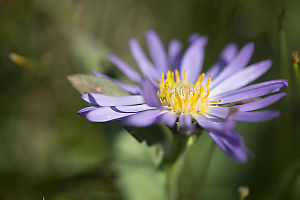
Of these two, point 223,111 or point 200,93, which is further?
point 200,93

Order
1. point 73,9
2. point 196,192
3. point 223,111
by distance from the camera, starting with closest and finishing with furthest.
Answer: point 223,111 < point 196,192 < point 73,9

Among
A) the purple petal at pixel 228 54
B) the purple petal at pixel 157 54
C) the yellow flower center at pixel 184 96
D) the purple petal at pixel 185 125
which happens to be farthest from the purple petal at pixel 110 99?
the purple petal at pixel 228 54

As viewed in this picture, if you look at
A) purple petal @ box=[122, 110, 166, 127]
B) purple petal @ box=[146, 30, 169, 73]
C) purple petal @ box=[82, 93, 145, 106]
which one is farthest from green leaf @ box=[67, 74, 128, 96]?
purple petal @ box=[146, 30, 169, 73]

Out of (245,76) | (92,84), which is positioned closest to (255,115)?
(245,76)

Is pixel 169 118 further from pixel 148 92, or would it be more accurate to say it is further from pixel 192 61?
pixel 192 61

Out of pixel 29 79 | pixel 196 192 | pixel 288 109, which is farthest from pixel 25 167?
pixel 288 109

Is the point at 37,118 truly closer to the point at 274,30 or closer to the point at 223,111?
the point at 223,111

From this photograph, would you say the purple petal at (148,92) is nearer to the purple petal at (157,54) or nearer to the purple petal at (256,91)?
the purple petal at (256,91)
